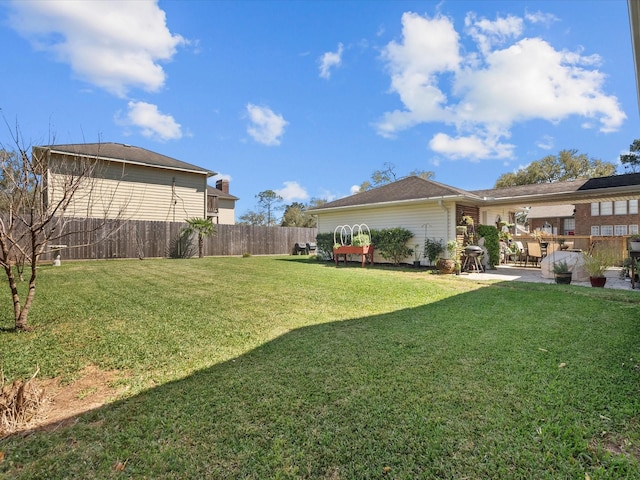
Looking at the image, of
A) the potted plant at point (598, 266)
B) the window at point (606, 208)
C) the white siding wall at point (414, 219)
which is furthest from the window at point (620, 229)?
the white siding wall at point (414, 219)

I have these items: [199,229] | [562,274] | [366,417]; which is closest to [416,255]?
[562,274]

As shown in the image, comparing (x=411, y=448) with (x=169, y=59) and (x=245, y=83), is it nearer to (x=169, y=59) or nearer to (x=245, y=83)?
(x=169, y=59)

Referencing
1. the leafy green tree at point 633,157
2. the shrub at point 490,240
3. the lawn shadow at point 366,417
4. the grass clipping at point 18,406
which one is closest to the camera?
the lawn shadow at point 366,417

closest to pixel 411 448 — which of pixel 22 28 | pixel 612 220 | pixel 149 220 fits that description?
pixel 22 28

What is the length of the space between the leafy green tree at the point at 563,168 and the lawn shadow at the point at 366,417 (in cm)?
3248

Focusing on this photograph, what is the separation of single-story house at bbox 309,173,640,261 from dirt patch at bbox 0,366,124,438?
1035 cm

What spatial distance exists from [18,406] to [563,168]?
37.9 m

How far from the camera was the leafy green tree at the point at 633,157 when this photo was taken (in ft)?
80.1

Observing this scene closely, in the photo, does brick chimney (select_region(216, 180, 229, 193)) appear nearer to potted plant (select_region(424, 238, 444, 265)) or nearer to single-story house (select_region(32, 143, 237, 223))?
single-story house (select_region(32, 143, 237, 223))

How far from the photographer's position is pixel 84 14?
293 inches

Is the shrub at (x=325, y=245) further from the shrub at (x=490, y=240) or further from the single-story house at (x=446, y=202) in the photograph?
the shrub at (x=490, y=240)

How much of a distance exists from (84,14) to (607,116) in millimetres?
22085

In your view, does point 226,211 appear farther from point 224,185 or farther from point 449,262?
A: point 449,262

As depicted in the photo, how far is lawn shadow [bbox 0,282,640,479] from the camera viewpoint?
1.69m
